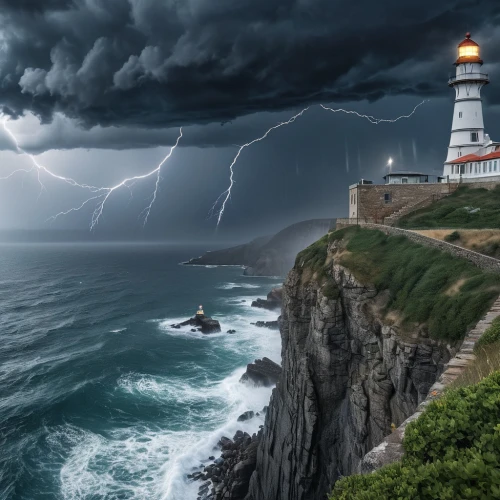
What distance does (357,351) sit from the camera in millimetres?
28484

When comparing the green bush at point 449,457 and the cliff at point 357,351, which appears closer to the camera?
the green bush at point 449,457

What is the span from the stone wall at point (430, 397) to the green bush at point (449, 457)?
69 cm

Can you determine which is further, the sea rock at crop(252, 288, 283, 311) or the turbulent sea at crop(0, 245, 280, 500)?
the sea rock at crop(252, 288, 283, 311)

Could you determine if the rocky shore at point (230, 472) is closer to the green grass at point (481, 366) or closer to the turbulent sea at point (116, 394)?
the turbulent sea at point (116, 394)

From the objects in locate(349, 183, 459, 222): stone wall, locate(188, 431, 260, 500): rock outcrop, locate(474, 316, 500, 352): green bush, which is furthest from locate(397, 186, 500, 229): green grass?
locate(474, 316, 500, 352): green bush

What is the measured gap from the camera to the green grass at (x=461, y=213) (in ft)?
149

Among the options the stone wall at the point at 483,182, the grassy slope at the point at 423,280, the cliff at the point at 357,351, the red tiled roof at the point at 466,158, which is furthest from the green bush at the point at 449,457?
the red tiled roof at the point at 466,158

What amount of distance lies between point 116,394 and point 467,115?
70915 millimetres

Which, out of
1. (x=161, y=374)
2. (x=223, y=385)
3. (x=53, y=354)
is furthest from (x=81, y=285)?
(x=223, y=385)

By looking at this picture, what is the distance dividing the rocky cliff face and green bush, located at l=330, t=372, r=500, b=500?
14.0 meters

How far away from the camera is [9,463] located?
36.5 m

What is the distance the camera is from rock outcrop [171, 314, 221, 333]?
251 feet

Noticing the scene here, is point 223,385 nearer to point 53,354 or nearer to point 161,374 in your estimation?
point 161,374

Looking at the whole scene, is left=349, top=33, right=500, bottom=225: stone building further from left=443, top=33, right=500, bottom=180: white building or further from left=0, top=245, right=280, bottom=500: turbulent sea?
left=0, top=245, right=280, bottom=500: turbulent sea
